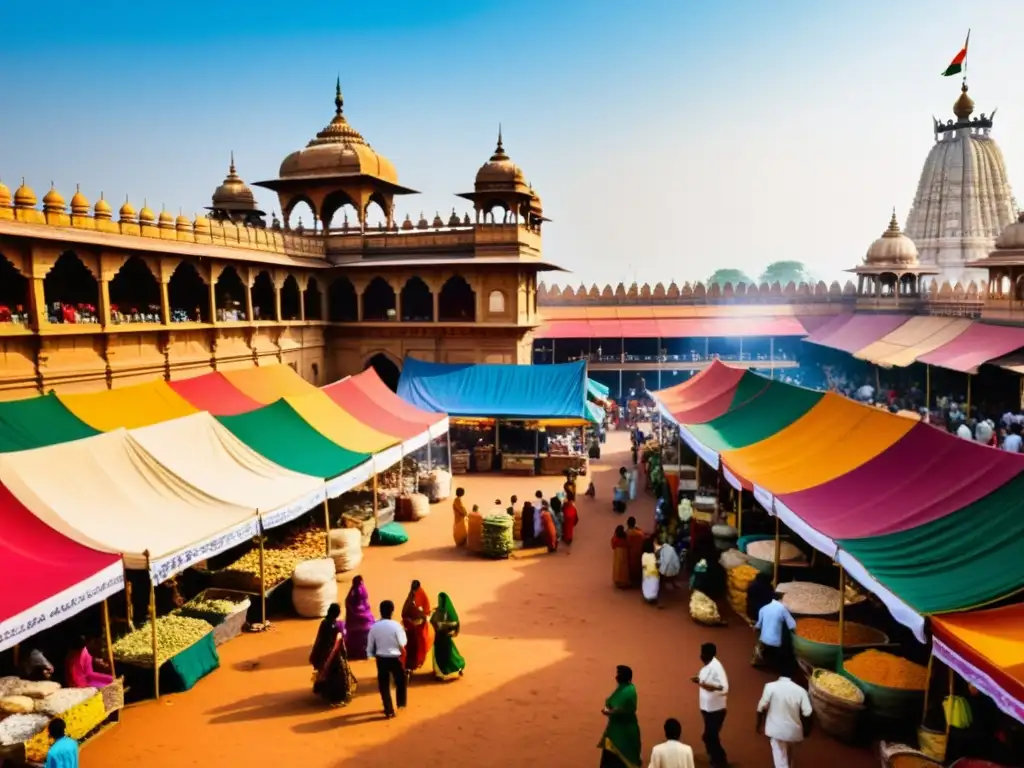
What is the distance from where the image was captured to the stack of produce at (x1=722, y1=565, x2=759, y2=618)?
10125 mm

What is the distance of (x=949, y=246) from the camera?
41.0 meters

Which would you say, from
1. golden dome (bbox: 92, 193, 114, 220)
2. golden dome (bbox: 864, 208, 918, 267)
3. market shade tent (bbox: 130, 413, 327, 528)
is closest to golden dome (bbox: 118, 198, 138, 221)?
golden dome (bbox: 92, 193, 114, 220)

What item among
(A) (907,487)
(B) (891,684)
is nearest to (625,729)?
(B) (891,684)

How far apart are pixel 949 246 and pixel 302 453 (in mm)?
39805

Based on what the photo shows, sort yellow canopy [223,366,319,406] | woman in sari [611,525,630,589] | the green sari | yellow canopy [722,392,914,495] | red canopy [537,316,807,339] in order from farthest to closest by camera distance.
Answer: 1. red canopy [537,316,807,339]
2. yellow canopy [223,366,319,406]
3. woman in sari [611,525,630,589]
4. yellow canopy [722,392,914,495]
5. the green sari

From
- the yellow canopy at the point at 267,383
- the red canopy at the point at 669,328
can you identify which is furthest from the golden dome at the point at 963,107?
the yellow canopy at the point at 267,383

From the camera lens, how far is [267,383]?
57.3ft

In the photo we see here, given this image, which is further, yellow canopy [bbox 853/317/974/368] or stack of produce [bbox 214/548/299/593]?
yellow canopy [bbox 853/317/974/368]

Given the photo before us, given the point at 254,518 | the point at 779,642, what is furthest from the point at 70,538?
the point at 779,642

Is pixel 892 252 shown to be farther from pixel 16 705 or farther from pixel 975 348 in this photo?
pixel 16 705

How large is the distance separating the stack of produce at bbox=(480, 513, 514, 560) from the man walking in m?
6.76

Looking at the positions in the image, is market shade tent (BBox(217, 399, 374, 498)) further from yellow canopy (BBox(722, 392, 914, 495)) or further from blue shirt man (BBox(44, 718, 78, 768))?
yellow canopy (BBox(722, 392, 914, 495))

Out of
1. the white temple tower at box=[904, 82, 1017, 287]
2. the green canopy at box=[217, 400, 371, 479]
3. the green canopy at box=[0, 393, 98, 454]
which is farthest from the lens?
the white temple tower at box=[904, 82, 1017, 287]

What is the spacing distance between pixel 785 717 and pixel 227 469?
790 centimetres
